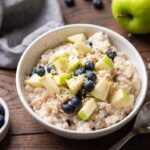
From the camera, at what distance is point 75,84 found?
3.58ft

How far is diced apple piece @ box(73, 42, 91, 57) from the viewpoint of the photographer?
1.18 meters

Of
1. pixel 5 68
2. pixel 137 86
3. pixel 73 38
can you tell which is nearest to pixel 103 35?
pixel 73 38

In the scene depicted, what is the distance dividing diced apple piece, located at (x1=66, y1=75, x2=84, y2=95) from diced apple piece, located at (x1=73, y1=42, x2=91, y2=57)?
3.8 inches

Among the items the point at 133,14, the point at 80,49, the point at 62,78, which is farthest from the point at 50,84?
the point at 133,14

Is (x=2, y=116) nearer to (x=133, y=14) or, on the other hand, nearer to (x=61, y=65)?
(x=61, y=65)

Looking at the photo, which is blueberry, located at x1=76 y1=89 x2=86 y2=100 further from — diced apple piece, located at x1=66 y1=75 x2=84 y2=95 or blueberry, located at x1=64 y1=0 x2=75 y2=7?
blueberry, located at x1=64 y1=0 x2=75 y2=7

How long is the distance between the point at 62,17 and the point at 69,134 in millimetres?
469

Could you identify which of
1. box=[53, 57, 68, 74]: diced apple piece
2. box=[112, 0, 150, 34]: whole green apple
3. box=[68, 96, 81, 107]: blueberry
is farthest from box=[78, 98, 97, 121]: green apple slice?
box=[112, 0, 150, 34]: whole green apple

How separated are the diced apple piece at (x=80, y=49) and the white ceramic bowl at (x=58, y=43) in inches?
3.6

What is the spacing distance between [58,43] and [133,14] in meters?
0.25

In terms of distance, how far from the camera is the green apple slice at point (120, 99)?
1.09 m

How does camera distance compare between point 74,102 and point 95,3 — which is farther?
point 95,3

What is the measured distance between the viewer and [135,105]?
113 cm

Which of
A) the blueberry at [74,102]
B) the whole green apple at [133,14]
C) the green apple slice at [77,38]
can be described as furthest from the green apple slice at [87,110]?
the whole green apple at [133,14]
